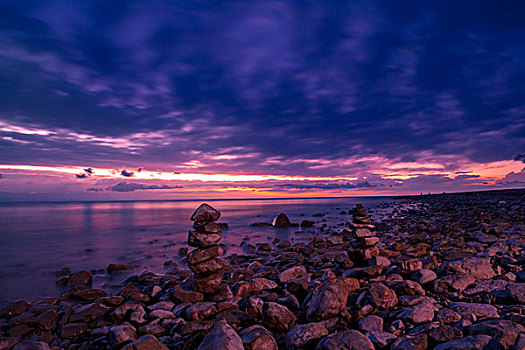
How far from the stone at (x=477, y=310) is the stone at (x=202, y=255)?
6313mm

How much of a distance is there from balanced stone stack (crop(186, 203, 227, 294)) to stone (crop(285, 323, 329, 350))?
386 centimetres

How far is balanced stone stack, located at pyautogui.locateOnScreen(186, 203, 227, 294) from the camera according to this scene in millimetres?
8766

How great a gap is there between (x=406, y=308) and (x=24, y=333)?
29.0 feet

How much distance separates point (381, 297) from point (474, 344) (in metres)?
2.41

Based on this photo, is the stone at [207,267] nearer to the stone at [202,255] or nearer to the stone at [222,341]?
the stone at [202,255]

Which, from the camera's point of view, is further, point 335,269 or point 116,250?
point 116,250

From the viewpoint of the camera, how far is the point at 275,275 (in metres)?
10.4

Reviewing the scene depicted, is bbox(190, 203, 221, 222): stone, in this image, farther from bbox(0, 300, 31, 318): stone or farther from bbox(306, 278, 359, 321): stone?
bbox(0, 300, 31, 318): stone

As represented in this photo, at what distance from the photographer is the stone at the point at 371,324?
17.3 feet

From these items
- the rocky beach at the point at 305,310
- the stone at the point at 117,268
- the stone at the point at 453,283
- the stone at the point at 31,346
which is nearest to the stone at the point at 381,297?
the rocky beach at the point at 305,310

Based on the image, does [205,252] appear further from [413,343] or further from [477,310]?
[477,310]

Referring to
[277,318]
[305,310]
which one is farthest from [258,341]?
[305,310]

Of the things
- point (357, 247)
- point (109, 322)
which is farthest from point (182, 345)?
point (357, 247)

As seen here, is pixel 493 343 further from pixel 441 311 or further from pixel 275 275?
pixel 275 275
